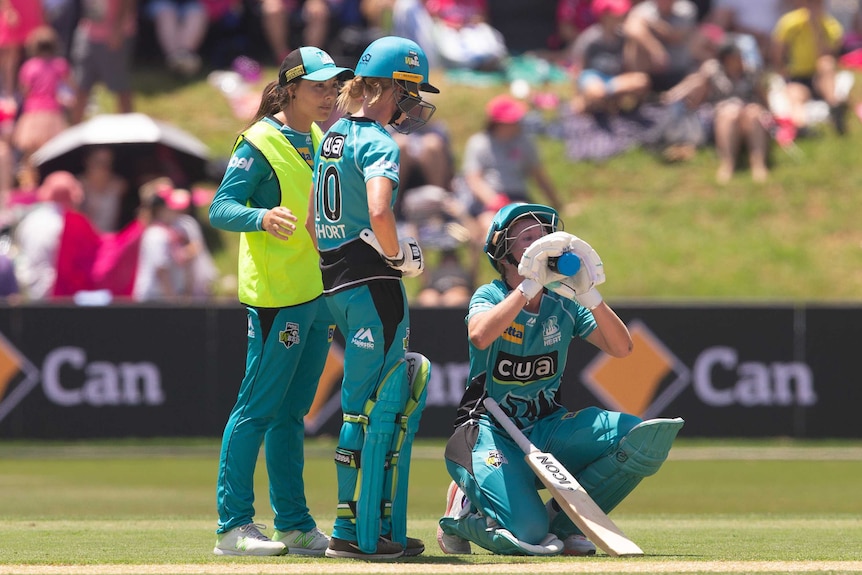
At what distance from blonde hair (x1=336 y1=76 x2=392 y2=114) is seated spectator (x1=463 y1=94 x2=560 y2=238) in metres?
9.08

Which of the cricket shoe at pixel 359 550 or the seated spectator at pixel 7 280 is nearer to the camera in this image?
the cricket shoe at pixel 359 550

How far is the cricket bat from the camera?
19.7 feet

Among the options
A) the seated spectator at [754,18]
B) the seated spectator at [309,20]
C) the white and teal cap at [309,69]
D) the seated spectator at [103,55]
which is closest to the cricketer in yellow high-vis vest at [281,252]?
the white and teal cap at [309,69]

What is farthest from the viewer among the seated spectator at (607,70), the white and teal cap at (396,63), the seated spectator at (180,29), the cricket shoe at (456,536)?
the seated spectator at (180,29)

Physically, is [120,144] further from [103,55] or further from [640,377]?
[640,377]

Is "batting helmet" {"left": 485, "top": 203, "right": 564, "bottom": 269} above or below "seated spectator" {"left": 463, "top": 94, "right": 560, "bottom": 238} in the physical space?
below

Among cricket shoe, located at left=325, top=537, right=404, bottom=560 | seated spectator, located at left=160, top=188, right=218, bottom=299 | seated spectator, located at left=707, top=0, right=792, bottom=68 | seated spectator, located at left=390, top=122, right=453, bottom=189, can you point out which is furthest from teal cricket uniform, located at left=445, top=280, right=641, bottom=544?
seated spectator, located at left=707, top=0, right=792, bottom=68

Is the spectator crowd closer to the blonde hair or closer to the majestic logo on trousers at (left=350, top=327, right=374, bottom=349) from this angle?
the blonde hair

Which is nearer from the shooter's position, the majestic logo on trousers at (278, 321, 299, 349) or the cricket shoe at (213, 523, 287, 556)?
the cricket shoe at (213, 523, 287, 556)

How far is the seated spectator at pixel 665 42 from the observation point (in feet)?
56.9

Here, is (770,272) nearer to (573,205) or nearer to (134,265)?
(573,205)

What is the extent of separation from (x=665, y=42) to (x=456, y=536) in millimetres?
12229

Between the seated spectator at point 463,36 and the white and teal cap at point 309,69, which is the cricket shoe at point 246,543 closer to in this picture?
the white and teal cap at point 309,69

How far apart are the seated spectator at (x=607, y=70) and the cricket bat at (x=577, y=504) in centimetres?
1140
